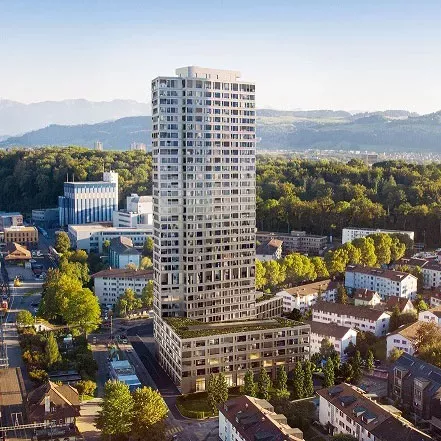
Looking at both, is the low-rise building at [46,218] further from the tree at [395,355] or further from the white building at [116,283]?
the tree at [395,355]

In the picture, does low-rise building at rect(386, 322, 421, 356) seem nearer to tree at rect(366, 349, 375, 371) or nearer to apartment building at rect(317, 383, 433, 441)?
tree at rect(366, 349, 375, 371)

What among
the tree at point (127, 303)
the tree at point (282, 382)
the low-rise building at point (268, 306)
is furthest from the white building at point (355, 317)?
the tree at point (127, 303)

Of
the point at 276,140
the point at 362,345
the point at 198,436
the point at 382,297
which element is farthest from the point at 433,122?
the point at 198,436

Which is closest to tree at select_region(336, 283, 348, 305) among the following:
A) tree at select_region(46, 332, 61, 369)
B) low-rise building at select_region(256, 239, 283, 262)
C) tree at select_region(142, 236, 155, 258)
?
low-rise building at select_region(256, 239, 283, 262)

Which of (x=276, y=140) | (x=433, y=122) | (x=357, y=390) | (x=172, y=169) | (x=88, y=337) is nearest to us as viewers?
(x=357, y=390)

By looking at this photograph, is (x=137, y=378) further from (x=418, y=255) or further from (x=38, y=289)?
(x=418, y=255)

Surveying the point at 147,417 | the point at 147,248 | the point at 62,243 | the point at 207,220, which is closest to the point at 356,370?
the point at 207,220
